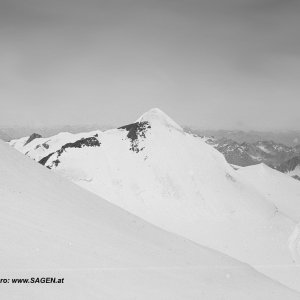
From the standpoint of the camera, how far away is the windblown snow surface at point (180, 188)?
172 feet

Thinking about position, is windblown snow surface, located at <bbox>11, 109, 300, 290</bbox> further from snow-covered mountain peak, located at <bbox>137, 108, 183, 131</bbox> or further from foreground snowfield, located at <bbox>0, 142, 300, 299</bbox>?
foreground snowfield, located at <bbox>0, 142, 300, 299</bbox>

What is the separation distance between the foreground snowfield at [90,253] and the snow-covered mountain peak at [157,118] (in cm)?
5483

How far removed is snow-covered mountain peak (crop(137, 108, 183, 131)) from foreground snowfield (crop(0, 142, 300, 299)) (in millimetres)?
54831

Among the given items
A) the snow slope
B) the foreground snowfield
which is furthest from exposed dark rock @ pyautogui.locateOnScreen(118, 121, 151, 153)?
the foreground snowfield

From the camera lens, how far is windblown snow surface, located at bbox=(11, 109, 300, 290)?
172 feet

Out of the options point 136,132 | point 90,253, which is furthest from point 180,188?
point 90,253

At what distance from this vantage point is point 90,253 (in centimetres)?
→ 1784

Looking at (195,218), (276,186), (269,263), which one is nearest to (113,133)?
(195,218)

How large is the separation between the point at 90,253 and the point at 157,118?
66.4m

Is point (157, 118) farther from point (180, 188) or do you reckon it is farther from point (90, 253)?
point (90, 253)

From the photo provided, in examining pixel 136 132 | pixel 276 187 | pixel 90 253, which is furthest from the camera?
pixel 276 187

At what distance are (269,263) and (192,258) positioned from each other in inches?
1015

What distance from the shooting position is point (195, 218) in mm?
58562

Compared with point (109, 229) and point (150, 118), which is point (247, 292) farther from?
point (150, 118)
